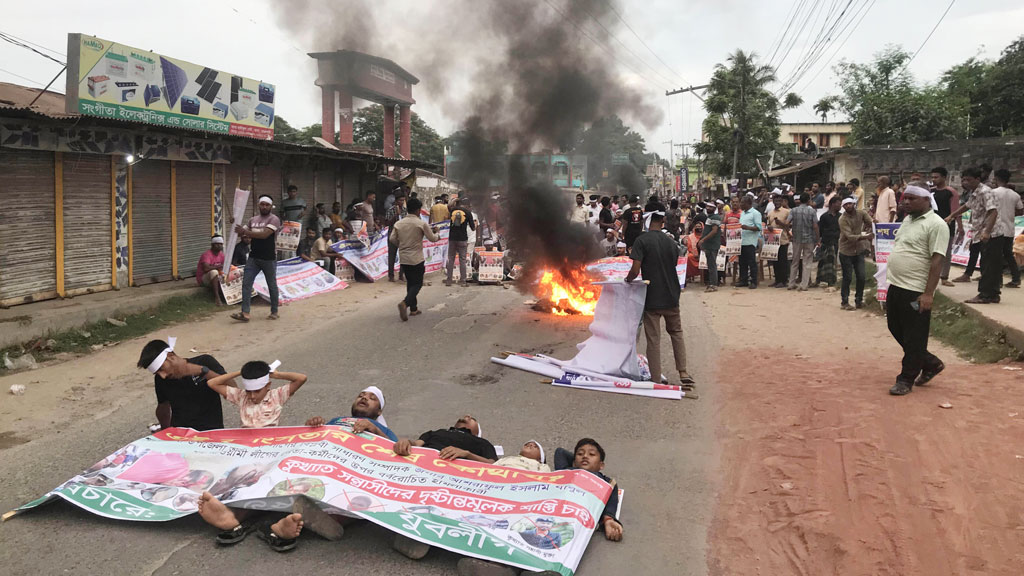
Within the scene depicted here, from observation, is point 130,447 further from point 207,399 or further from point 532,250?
point 532,250

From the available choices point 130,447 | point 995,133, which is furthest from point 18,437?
point 995,133

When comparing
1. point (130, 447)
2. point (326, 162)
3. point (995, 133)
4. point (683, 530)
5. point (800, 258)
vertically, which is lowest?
point (683, 530)

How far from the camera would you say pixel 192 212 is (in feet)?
42.1

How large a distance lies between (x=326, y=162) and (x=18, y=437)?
44.5ft

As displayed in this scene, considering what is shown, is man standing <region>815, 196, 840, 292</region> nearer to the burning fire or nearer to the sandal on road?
the burning fire

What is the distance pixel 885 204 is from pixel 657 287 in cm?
690

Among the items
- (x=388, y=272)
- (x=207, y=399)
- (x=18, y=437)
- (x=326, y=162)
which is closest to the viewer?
(x=207, y=399)

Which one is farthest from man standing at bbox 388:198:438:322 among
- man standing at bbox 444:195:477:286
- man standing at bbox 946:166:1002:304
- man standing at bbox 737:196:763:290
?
man standing at bbox 946:166:1002:304

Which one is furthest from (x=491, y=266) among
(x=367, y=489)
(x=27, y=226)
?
(x=367, y=489)

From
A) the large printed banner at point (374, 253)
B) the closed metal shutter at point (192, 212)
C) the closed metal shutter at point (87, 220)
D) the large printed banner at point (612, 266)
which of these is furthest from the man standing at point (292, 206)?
the large printed banner at point (612, 266)

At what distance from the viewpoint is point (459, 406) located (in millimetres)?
6336

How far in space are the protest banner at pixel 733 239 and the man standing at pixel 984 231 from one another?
181 inches

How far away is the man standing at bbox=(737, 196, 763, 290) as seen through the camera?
44.4 ft

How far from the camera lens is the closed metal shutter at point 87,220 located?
10.2 meters
